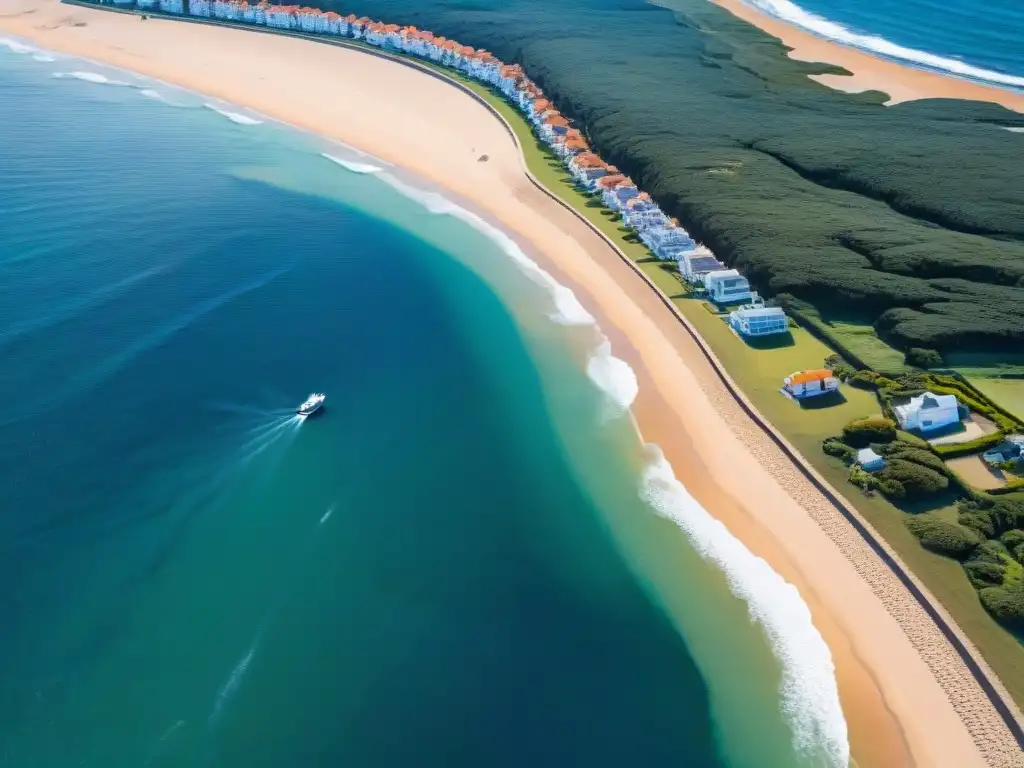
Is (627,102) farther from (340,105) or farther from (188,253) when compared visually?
(188,253)

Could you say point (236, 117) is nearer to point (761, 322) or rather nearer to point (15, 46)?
point (15, 46)

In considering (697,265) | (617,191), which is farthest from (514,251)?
(697,265)

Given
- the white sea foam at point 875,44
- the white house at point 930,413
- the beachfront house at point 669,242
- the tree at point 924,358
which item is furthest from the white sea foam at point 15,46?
the white house at point 930,413

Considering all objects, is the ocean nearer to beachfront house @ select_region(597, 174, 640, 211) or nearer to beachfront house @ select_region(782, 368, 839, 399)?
beachfront house @ select_region(782, 368, 839, 399)

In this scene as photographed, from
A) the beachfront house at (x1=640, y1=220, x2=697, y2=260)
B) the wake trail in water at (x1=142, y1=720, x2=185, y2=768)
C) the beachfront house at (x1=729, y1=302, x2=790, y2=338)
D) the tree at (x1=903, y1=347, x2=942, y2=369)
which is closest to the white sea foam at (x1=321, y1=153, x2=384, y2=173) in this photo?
the beachfront house at (x1=640, y1=220, x2=697, y2=260)

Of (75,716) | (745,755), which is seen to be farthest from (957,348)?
(75,716)
